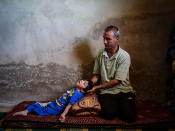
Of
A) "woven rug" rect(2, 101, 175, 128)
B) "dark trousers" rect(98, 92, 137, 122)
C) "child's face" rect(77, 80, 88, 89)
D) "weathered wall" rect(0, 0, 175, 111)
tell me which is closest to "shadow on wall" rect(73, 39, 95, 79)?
"weathered wall" rect(0, 0, 175, 111)

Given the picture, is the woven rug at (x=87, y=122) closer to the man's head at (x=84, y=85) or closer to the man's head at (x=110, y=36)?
the man's head at (x=84, y=85)

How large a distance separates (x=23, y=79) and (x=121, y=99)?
5.93 feet

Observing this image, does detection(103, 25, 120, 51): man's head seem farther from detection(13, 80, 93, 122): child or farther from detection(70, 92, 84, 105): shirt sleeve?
detection(70, 92, 84, 105): shirt sleeve

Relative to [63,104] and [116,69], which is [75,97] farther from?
[116,69]

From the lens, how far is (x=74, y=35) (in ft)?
11.1

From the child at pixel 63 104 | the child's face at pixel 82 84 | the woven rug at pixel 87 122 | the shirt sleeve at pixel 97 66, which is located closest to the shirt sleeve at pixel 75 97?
the child at pixel 63 104

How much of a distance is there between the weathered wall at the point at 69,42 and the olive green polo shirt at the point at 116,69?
19.2 inches

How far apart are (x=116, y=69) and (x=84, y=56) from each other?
756 mm

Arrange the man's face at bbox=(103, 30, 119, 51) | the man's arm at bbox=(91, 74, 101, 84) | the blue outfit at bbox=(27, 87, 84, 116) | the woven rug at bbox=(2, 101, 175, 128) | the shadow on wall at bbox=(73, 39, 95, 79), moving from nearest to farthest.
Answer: the woven rug at bbox=(2, 101, 175, 128) → the man's face at bbox=(103, 30, 119, 51) → the blue outfit at bbox=(27, 87, 84, 116) → the man's arm at bbox=(91, 74, 101, 84) → the shadow on wall at bbox=(73, 39, 95, 79)

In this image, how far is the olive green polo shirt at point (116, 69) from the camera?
111 inches

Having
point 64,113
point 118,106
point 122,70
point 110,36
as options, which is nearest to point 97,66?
point 122,70

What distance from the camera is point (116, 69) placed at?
2930 millimetres

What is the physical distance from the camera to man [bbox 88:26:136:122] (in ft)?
8.90

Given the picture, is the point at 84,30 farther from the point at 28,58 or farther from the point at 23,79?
the point at 23,79
